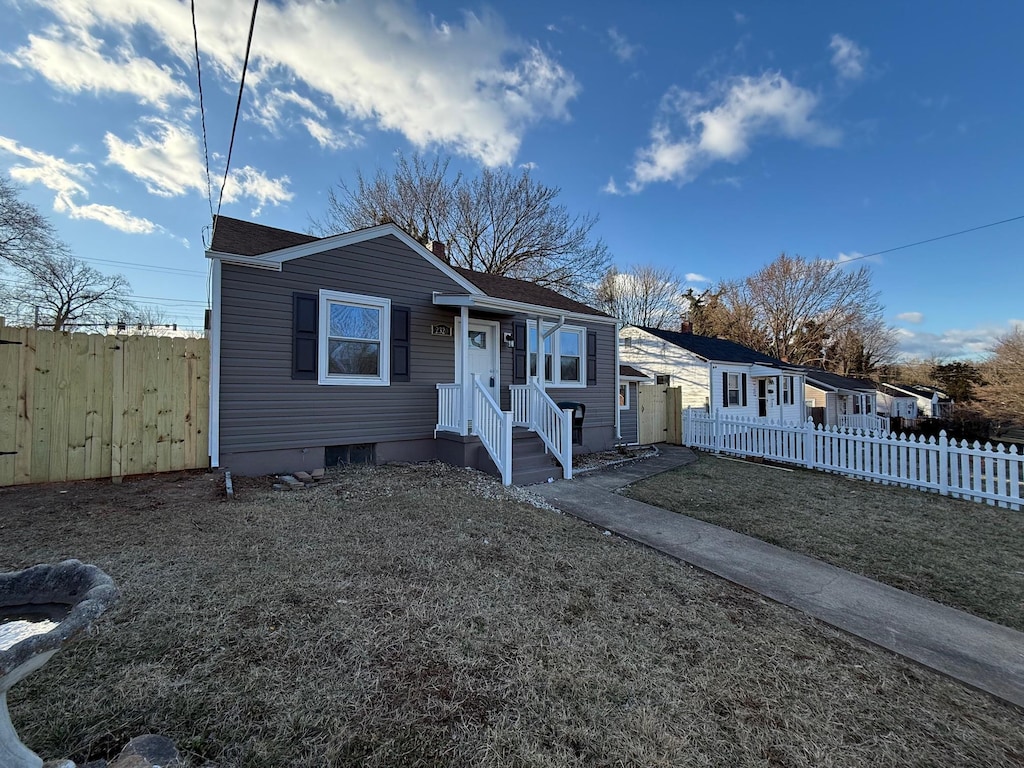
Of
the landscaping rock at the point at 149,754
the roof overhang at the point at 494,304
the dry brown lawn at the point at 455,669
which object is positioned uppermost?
the roof overhang at the point at 494,304

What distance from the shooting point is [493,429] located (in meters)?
7.15

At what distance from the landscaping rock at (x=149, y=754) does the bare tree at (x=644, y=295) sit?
27845 mm

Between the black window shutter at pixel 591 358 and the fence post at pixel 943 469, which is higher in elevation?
the black window shutter at pixel 591 358

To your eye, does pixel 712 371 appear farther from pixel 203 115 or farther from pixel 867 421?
pixel 203 115

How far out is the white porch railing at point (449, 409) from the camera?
25.4ft

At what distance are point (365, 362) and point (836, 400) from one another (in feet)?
90.5

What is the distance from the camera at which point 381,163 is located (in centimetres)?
1852

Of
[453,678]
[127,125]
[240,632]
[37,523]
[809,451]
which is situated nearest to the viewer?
[453,678]

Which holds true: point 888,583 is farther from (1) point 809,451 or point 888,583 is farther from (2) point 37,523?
(2) point 37,523

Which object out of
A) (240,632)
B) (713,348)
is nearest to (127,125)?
(240,632)

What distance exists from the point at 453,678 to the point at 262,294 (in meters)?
6.27

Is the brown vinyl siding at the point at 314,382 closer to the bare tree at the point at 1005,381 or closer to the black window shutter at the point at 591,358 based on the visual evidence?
the black window shutter at the point at 591,358

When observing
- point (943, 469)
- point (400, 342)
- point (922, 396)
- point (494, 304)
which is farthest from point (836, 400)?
point (400, 342)

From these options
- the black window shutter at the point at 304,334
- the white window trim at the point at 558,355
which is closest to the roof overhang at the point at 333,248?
the black window shutter at the point at 304,334
